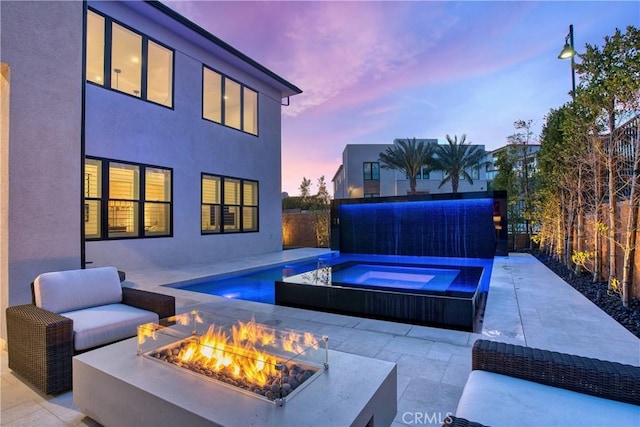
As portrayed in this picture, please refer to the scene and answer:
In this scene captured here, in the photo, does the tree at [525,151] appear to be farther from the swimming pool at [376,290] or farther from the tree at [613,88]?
the tree at [613,88]

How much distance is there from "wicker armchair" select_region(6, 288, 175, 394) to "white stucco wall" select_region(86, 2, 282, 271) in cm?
552

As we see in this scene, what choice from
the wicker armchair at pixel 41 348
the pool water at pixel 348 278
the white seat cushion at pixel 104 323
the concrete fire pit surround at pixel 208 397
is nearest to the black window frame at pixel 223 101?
the pool water at pixel 348 278

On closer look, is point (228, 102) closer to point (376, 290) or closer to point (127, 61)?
point (127, 61)

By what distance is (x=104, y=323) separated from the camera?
3.11 meters

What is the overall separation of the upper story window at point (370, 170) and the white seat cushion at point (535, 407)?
2620 centimetres

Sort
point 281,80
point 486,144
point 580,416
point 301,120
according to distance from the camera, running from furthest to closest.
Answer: point 486,144
point 301,120
point 281,80
point 580,416

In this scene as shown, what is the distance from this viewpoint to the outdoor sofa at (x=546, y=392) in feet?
5.03

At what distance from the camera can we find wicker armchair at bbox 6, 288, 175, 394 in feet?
8.66

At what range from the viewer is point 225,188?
11789 millimetres

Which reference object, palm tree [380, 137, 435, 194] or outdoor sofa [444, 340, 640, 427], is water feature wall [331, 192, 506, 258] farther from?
outdoor sofa [444, 340, 640, 427]

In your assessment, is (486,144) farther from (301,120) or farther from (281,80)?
(281,80)

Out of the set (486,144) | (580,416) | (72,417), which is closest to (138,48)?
(72,417)

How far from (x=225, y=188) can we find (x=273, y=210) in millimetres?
2668

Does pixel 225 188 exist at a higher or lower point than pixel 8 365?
higher
